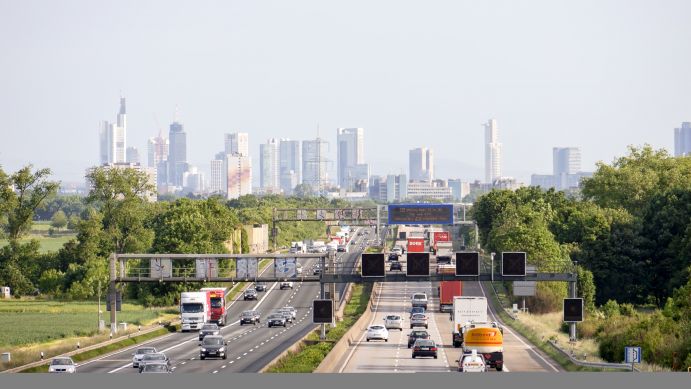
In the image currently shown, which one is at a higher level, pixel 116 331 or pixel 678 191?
pixel 678 191

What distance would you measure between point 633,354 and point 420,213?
335ft

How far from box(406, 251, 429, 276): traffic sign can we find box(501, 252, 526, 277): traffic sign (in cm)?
569

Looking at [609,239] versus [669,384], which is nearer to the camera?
[669,384]

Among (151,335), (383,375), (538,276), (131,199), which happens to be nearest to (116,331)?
(151,335)

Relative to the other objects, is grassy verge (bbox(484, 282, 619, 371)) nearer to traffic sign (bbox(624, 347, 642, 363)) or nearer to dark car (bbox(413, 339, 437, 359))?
traffic sign (bbox(624, 347, 642, 363))

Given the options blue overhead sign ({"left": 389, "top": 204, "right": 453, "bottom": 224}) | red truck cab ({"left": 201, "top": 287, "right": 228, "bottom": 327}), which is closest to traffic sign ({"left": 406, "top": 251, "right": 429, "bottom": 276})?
red truck cab ({"left": 201, "top": 287, "right": 228, "bottom": 327})

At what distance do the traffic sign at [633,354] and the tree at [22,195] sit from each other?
12359cm

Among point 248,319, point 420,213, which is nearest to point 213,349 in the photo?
point 248,319

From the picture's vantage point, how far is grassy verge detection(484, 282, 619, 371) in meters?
84.9

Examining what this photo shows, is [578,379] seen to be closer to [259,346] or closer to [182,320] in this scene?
[259,346]

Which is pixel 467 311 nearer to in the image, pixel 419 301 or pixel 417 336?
pixel 417 336

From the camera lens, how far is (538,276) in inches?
4117

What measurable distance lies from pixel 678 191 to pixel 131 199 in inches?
3183

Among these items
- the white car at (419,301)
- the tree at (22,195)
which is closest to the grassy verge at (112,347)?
the white car at (419,301)
